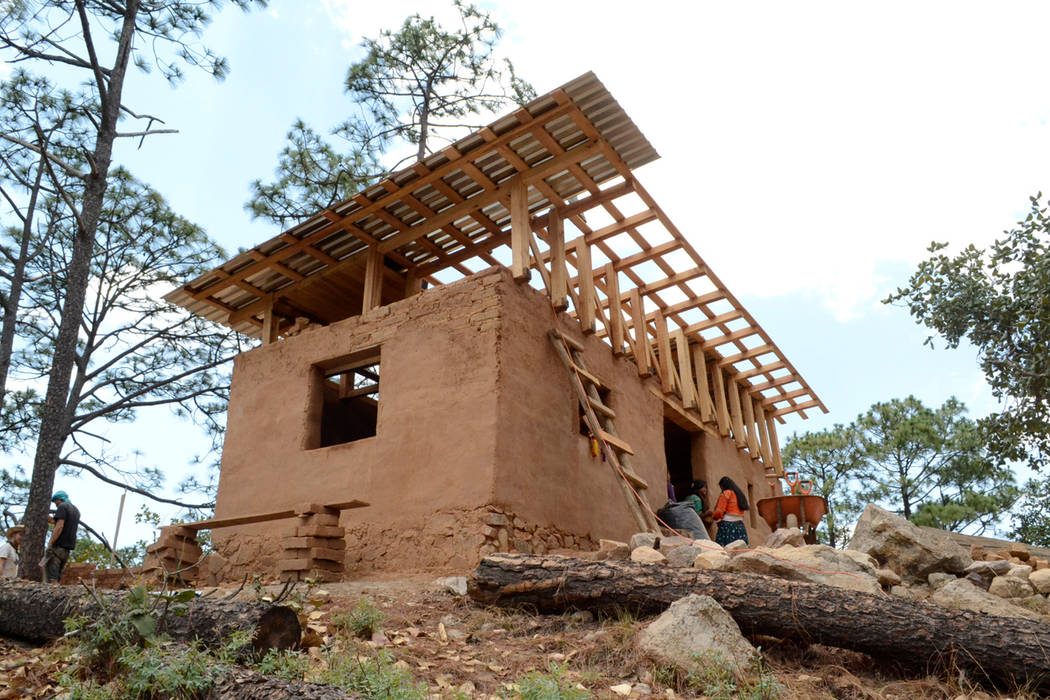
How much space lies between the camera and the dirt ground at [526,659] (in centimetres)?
516

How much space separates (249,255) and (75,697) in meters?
8.02

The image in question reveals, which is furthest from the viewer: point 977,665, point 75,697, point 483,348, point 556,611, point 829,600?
point 483,348

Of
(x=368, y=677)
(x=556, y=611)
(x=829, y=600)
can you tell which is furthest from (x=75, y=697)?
(x=829, y=600)

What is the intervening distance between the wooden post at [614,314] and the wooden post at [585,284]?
0.65 meters

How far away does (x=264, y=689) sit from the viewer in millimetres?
4379

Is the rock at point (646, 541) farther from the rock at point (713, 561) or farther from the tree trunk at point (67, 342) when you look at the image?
the tree trunk at point (67, 342)

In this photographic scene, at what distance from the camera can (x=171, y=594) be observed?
226 inches

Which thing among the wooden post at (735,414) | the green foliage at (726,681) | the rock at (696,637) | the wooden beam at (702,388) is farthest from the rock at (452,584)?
the wooden post at (735,414)

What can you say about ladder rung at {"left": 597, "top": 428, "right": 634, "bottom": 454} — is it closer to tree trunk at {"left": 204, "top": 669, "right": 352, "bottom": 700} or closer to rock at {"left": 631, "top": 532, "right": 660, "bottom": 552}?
rock at {"left": 631, "top": 532, "right": 660, "bottom": 552}

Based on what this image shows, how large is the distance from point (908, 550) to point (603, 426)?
3829 mm

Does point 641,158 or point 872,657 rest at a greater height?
point 641,158

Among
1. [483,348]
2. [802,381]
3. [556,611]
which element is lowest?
[556,611]

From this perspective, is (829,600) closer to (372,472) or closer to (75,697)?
(75,697)

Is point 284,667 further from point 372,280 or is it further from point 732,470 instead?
point 732,470
